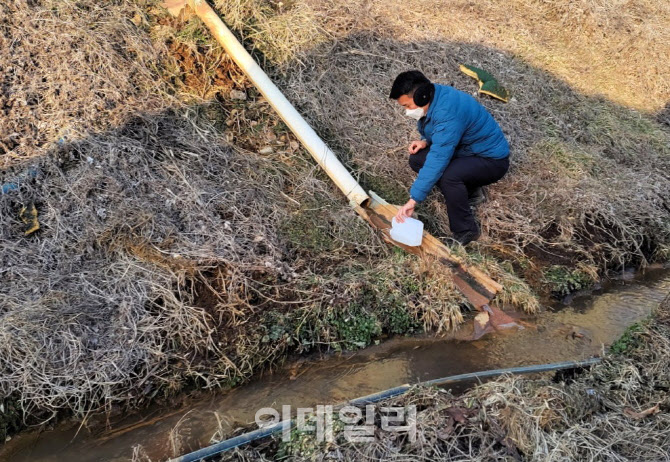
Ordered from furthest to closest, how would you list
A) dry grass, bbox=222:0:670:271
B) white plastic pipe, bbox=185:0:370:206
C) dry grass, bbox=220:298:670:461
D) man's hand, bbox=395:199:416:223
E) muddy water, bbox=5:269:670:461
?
dry grass, bbox=222:0:670:271
white plastic pipe, bbox=185:0:370:206
man's hand, bbox=395:199:416:223
muddy water, bbox=5:269:670:461
dry grass, bbox=220:298:670:461

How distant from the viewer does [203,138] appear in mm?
4992

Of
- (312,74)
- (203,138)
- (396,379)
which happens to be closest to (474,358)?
(396,379)

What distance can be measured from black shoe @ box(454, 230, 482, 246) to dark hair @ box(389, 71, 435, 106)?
4.74 ft

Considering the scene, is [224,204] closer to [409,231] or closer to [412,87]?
[409,231]

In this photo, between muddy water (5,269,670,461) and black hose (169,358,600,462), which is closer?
black hose (169,358,600,462)

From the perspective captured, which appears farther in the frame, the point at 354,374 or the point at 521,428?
the point at 354,374

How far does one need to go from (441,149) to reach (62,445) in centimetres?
355

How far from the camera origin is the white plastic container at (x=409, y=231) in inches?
175

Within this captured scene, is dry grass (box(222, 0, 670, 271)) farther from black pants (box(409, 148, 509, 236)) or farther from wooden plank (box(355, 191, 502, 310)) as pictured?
wooden plank (box(355, 191, 502, 310))

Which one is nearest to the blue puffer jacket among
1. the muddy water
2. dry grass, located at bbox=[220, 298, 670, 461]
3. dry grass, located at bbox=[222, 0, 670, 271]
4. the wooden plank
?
the wooden plank

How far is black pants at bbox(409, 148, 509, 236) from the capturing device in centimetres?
458

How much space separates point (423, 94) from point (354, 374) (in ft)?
7.63

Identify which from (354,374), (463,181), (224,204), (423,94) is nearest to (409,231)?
(463,181)

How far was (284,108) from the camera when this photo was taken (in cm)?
528
